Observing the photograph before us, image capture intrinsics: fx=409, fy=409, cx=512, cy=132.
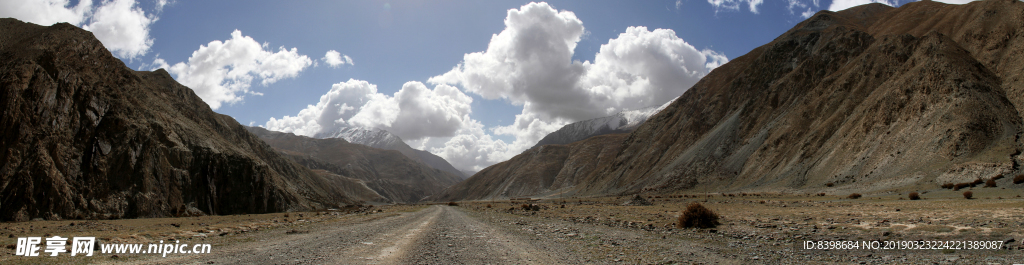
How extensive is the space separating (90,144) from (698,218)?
183ft

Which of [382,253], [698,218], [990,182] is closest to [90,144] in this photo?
[382,253]

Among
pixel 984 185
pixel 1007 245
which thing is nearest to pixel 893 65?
pixel 984 185

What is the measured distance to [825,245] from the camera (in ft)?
33.4

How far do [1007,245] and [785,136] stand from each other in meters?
74.9

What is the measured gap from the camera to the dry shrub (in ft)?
50.1

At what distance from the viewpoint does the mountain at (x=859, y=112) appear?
43.2 meters

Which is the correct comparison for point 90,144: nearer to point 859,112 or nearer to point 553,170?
point 859,112

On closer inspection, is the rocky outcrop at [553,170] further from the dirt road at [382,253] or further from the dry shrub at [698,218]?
the dirt road at [382,253]

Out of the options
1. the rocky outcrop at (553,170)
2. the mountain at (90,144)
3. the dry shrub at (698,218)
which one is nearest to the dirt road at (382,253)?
Answer: the dry shrub at (698,218)

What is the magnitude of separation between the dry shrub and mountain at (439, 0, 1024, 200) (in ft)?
121

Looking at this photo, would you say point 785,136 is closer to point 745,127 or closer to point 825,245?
point 745,127

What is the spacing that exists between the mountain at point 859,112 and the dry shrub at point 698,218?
121 feet

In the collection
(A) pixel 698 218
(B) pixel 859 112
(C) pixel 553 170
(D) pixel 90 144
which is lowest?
(A) pixel 698 218

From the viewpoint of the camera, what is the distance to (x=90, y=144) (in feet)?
135
